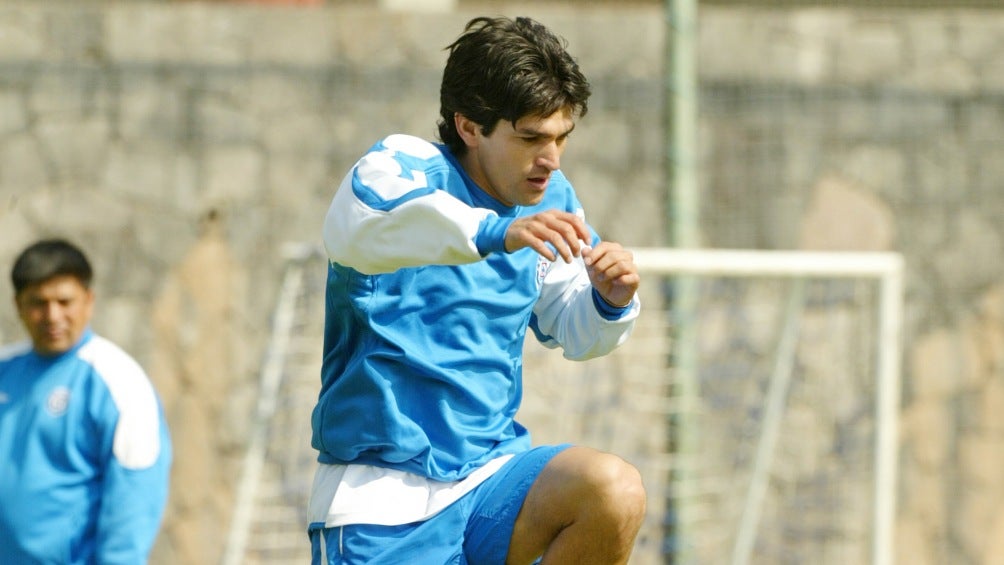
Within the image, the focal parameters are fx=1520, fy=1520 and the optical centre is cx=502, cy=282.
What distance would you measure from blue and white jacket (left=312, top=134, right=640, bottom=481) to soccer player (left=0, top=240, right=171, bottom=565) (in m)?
1.88

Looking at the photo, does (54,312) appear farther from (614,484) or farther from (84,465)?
(614,484)

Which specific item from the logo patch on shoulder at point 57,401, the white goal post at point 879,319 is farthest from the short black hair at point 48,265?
the white goal post at point 879,319

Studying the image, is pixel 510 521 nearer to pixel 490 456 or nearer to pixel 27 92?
pixel 490 456

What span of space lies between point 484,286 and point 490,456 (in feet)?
1.17

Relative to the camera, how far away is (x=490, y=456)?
125 inches

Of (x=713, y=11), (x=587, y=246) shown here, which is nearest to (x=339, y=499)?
(x=587, y=246)

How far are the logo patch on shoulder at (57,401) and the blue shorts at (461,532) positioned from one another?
2.23m

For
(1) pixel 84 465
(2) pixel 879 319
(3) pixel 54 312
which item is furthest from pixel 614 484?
(2) pixel 879 319

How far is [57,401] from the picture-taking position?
508 centimetres

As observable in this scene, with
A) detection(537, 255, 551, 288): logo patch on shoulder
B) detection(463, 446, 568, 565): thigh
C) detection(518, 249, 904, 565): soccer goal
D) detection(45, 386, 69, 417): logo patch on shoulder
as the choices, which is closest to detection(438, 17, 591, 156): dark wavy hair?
detection(537, 255, 551, 288): logo patch on shoulder

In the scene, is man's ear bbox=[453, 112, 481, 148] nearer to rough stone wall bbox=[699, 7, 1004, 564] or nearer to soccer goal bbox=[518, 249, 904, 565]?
soccer goal bbox=[518, 249, 904, 565]

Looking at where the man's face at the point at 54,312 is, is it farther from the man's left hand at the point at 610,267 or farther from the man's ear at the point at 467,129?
the man's left hand at the point at 610,267

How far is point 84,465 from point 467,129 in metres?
2.44

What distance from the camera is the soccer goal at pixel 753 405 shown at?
6117mm
